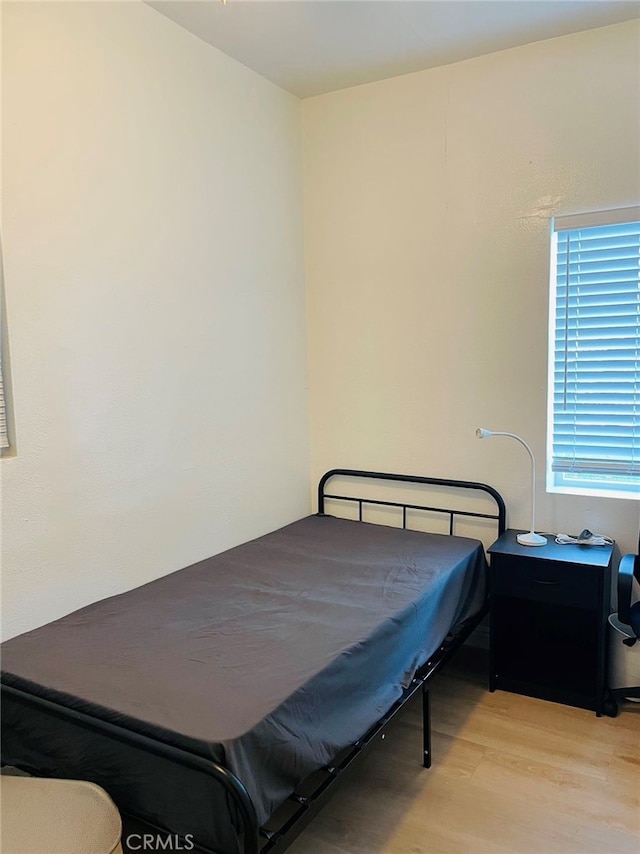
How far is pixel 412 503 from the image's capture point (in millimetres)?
3305

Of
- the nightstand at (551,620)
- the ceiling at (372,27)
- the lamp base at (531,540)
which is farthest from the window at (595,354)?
the ceiling at (372,27)

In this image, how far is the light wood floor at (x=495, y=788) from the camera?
1956mm

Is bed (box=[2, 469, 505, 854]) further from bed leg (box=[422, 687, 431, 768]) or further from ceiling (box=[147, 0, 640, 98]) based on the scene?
ceiling (box=[147, 0, 640, 98])

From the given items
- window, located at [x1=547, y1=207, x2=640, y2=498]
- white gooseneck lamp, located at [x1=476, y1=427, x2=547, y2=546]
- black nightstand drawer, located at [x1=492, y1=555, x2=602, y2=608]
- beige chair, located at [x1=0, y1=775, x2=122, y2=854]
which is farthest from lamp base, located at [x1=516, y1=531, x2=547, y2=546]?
beige chair, located at [x1=0, y1=775, x2=122, y2=854]

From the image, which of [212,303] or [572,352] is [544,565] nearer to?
[572,352]

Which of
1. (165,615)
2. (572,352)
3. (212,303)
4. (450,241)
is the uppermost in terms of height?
(450,241)

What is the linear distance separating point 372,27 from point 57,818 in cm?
284

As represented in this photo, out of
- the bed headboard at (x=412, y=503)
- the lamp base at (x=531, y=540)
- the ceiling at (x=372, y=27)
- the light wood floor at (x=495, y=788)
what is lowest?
the light wood floor at (x=495, y=788)

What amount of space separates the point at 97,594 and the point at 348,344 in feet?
5.73

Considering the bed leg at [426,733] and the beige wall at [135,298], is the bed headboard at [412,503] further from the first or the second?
the bed leg at [426,733]

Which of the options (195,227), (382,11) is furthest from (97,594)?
(382,11)

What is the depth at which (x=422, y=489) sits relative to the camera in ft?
10.7

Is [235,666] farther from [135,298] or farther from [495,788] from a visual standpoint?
[135,298]

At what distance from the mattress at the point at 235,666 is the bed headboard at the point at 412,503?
359 mm
